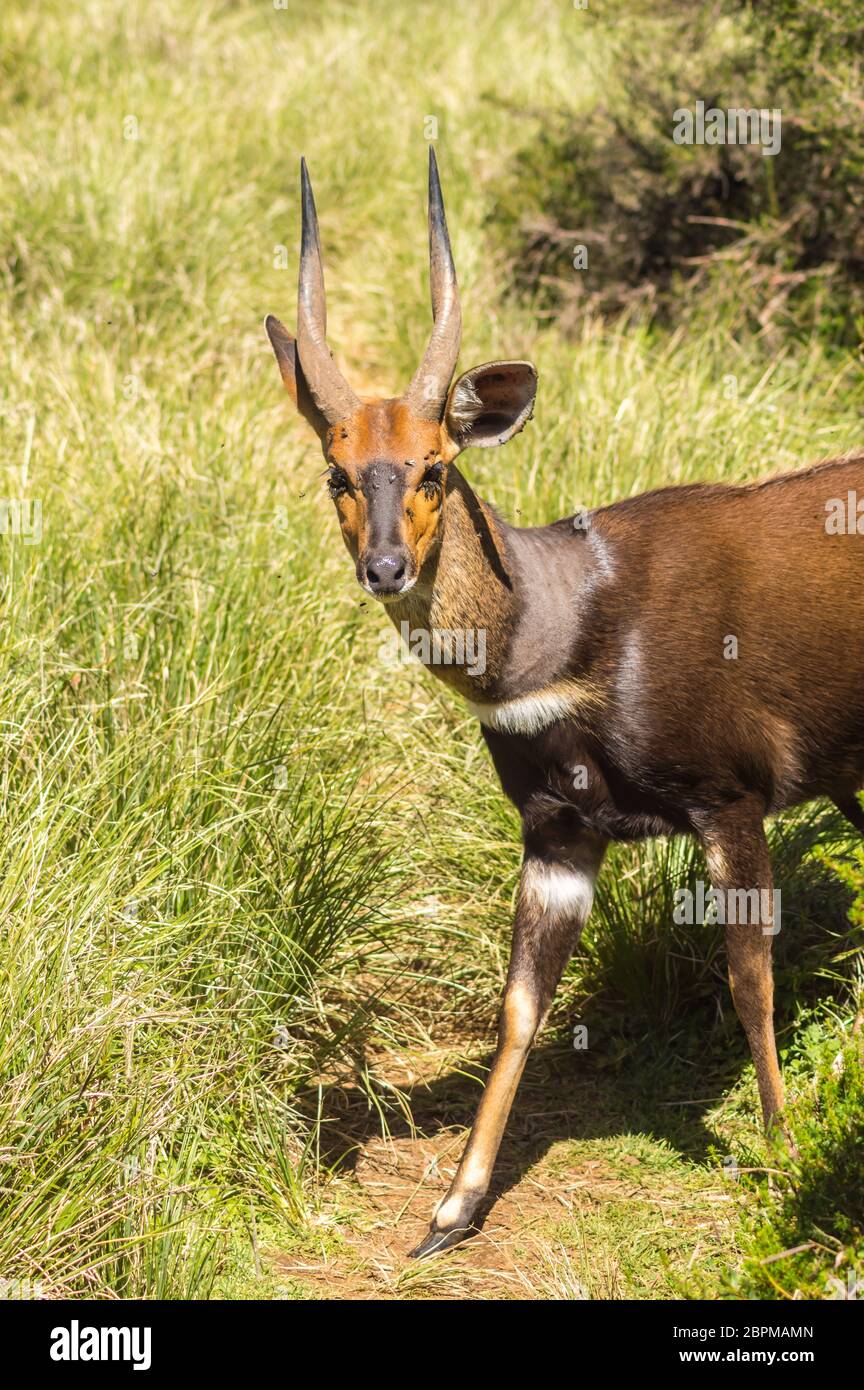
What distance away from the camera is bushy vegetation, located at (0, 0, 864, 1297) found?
4203 mm

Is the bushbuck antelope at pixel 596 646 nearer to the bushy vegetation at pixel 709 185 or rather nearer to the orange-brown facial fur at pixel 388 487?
the orange-brown facial fur at pixel 388 487

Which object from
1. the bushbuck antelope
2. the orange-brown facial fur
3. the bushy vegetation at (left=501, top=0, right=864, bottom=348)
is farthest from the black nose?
the bushy vegetation at (left=501, top=0, right=864, bottom=348)

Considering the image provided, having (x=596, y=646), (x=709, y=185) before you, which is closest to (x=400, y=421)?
(x=596, y=646)

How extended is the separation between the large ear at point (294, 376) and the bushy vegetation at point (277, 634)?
107cm

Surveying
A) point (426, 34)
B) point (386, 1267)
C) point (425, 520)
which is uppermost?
point (426, 34)

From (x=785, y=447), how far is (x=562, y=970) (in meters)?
3.21

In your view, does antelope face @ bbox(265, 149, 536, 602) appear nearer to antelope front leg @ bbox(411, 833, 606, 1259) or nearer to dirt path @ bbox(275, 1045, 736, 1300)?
antelope front leg @ bbox(411, 833, 606, 1259)

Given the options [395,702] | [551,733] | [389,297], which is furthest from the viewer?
[389,297]

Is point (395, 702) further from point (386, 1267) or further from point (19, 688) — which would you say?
point (386, 1267)

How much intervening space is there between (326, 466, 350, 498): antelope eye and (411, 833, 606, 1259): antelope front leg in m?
1.13

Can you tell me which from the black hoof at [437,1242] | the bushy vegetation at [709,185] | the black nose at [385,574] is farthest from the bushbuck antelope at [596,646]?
the bushy vegetation at [709,185]

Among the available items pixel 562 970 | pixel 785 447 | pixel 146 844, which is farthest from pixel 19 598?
pixel 785 447

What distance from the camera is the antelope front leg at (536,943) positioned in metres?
4.76
